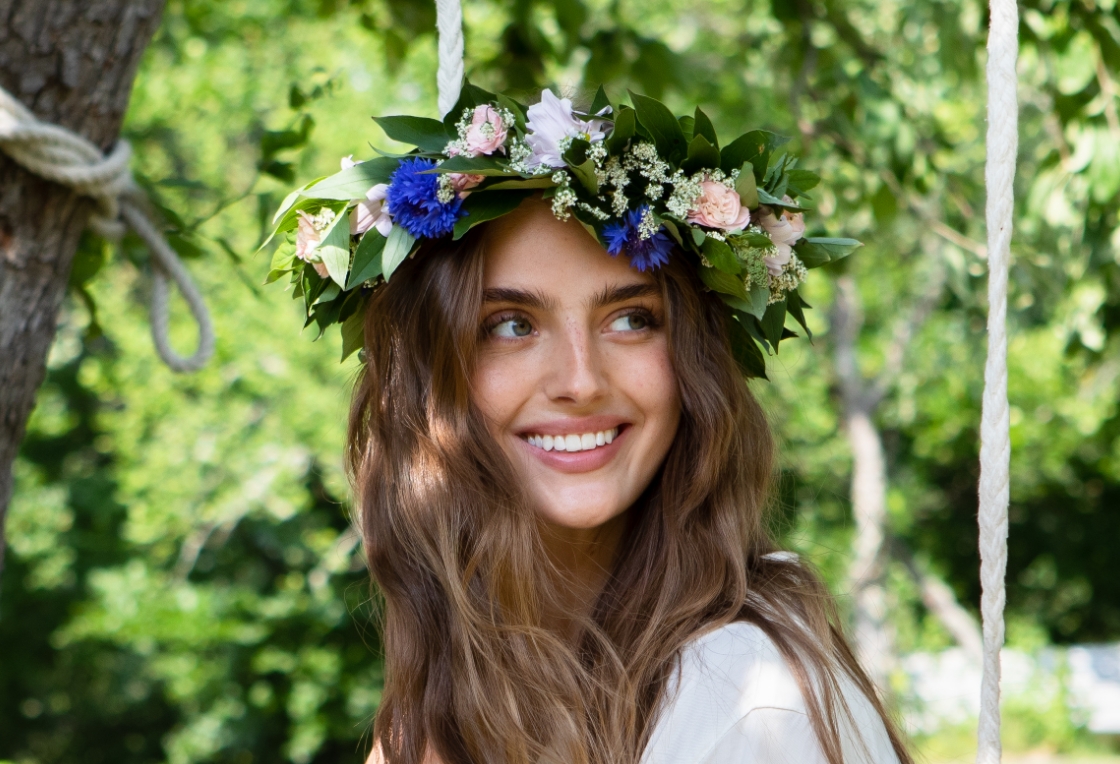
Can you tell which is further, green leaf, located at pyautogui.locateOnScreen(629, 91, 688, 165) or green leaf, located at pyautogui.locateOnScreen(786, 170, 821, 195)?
green leaf, located at pyautogui.locateOnScreen(786, 170, 821, 195)

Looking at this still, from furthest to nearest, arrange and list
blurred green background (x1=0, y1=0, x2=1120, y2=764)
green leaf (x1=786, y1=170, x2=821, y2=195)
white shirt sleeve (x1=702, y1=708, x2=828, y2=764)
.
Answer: blurred green background (x1=0, y1=0, x2=1120, y2=764) → green leaf (x1=786, y1=170, x2=821, y2=195) → white shirt sleeve (x1=702, y1=708, x2=828, y2=764)

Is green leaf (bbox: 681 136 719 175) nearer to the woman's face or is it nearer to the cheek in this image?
the woman's face

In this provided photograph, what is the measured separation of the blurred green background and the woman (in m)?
0.54

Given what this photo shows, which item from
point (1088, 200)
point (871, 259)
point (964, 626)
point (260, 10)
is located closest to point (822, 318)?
point (871, 259)

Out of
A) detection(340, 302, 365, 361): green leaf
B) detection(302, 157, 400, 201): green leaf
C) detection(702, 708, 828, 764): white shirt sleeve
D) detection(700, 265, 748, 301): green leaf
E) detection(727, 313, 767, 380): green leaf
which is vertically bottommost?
detection(702, 708, 828, 764): white shirt sleeve

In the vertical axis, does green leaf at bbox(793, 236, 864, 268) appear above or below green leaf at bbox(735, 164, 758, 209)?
below

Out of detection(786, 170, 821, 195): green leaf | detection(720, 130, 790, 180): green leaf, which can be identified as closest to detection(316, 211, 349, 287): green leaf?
detection(720, 130, 790, 180): green leaf

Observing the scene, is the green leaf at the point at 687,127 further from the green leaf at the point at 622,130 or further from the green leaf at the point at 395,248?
the green leaf at the point at 395,248

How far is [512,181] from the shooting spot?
1787mm

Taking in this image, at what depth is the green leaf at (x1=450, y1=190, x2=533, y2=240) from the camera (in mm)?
1777

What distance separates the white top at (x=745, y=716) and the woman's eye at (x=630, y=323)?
0.52 meters

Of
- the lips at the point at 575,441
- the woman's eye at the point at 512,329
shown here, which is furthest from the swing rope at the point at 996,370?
the woman's eye at the point at 512,329

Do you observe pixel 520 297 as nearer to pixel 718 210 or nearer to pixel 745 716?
pixel 718 210

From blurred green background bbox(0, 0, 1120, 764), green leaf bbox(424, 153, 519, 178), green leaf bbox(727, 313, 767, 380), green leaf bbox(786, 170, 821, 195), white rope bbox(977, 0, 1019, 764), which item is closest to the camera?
white rope bbox(977, 0, 1019, 764)
